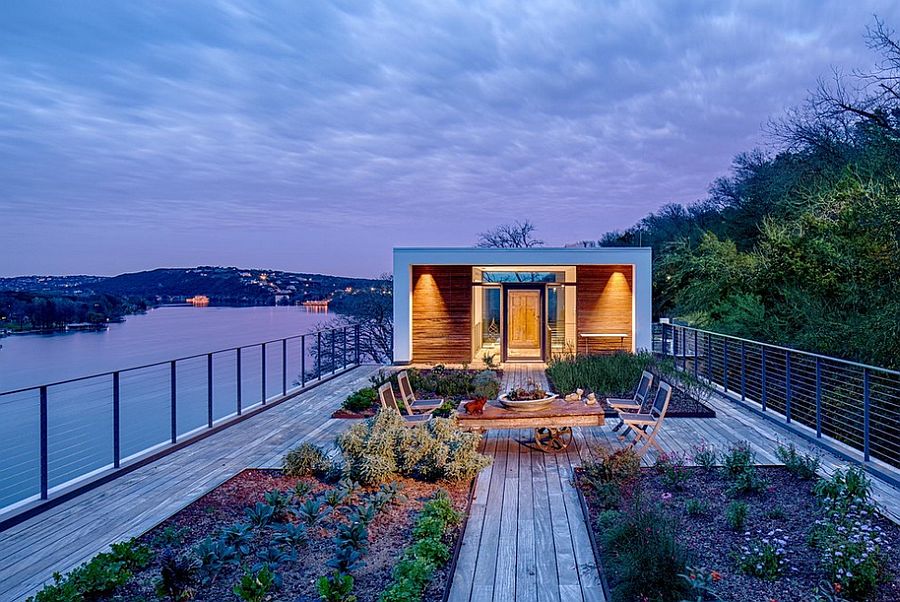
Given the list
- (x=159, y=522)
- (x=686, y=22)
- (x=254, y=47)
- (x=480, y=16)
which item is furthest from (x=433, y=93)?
(x=159, y=522)

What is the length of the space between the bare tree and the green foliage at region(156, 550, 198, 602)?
2627 centimetres

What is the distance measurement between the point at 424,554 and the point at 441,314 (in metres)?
10.3

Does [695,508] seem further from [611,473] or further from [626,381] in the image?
[626,381]

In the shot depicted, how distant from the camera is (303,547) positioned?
317 centimetres

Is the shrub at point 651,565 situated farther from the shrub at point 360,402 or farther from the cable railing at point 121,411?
the shrub at point 360,402

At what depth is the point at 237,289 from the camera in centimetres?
1889

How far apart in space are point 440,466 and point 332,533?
4.03ft

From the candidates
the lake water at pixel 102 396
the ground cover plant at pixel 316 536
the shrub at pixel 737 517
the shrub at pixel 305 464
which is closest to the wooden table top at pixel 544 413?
the ground cover plant at pixel 316 536

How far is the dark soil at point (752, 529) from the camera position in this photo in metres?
2.62

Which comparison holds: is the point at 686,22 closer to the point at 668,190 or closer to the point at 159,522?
the point at 159,522

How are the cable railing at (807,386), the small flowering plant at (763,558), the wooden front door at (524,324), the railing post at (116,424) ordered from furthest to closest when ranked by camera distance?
the wooden front door at (524,324)
the cable railing at (807,386)
the railing post at (116,424)
the small flowering plant at (763,558)

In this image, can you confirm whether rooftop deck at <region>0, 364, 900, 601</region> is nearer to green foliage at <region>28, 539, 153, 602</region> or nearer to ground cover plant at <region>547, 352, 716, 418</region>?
green foliage at <region>28, 539, 153, 602</region>

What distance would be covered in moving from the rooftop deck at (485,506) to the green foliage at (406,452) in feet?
0.98

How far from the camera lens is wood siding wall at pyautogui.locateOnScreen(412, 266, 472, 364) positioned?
13117 millimetres
